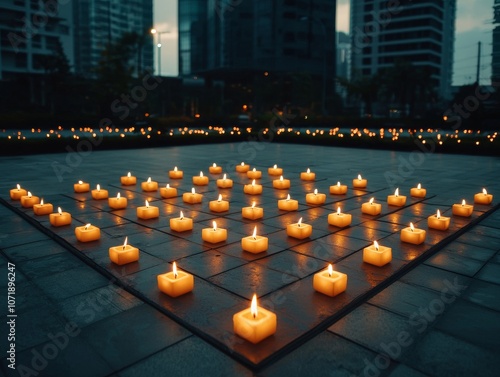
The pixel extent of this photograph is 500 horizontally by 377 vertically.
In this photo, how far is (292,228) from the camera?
6.65 m

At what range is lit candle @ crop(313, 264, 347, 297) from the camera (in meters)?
4.55

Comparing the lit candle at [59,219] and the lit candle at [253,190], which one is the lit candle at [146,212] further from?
the lit candle at [253,190]

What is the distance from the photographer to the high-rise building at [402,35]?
4451 inches

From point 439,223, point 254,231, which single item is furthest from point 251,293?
point 439,223

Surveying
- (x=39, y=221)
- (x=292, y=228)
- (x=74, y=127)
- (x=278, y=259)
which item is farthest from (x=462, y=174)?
(x=74, y=127)

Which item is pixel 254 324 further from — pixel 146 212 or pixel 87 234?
pixel 146 212

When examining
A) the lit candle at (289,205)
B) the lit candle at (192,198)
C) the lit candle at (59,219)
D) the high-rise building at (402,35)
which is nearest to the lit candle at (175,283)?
the lit candle at (59,219)

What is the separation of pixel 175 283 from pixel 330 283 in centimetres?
165

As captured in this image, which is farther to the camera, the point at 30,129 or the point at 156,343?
the point at 30,129

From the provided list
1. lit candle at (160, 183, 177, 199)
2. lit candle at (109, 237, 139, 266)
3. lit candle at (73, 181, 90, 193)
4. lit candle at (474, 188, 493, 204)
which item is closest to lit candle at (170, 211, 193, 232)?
lit candle at (109, 237, 139, 266)

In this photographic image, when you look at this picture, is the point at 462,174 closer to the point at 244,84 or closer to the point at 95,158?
the point at 95,158

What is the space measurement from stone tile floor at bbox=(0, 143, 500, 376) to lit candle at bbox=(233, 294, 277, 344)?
7cm

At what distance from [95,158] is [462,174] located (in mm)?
14229

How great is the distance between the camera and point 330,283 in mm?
4539
